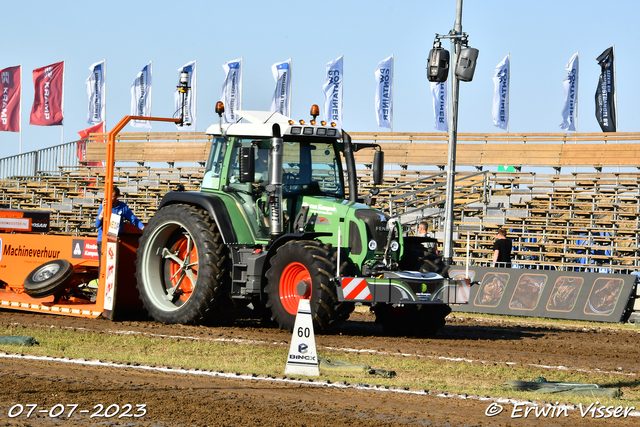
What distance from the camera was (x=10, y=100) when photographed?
133ft

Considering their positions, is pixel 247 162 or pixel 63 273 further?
pixel 63 273

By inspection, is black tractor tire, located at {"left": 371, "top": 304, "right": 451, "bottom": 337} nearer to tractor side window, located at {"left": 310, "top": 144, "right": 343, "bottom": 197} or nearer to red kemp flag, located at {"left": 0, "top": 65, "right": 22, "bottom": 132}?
tractor side window, located at {"left": 310, "top": 144, "right": 343, "bottom": 197}

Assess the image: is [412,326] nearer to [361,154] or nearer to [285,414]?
[285,414]

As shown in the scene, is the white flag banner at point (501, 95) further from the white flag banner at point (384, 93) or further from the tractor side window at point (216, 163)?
the tractor side window at point (216, 163)

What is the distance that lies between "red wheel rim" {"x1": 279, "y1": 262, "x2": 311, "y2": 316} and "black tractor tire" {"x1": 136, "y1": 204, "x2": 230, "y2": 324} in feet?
3.11

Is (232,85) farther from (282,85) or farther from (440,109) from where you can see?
(440,109)

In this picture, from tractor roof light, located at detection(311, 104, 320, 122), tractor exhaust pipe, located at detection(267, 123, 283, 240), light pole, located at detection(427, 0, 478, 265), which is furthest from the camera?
light pole, located at detection(427, 0, 478, 265)

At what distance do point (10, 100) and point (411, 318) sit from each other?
33786mm

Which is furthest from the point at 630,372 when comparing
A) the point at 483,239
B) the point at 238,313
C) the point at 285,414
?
the point at 483,239

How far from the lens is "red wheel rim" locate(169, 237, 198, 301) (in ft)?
38.1

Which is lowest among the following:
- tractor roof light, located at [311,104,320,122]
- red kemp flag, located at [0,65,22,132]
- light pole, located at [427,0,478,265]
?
tractor roof light, located at [311,104,320,122]

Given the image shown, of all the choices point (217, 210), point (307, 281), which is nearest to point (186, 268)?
point (217, 210)

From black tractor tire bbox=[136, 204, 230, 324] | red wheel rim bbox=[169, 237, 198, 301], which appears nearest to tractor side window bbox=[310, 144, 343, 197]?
black tractor tire bbox=[136, 204, 230, 324]

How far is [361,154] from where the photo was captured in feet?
106
